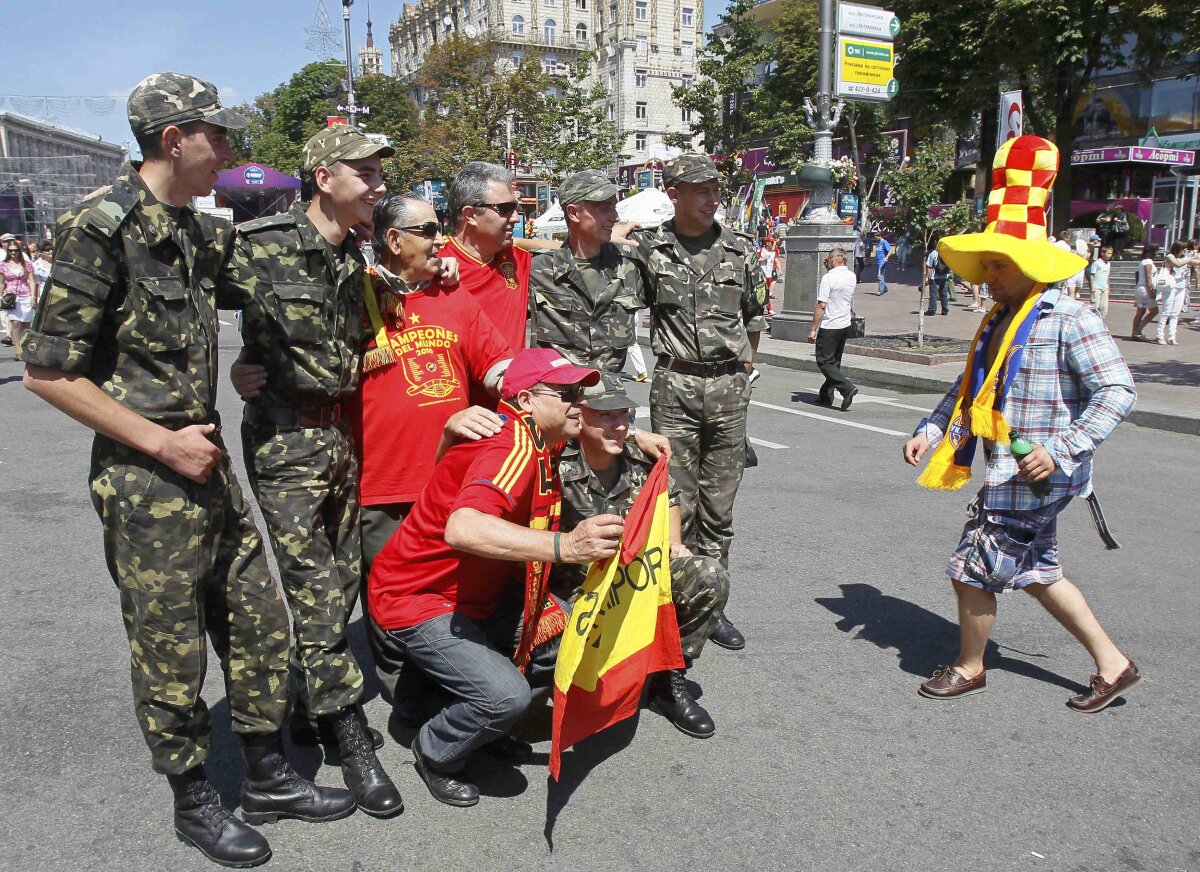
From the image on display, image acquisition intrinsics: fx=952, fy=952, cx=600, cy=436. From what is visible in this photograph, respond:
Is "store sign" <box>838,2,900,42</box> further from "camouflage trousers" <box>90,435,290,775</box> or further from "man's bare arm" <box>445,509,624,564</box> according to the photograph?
"camouflage trousers" <box>90,435,290,775</box>

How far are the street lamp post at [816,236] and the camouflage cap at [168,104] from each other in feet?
46.6

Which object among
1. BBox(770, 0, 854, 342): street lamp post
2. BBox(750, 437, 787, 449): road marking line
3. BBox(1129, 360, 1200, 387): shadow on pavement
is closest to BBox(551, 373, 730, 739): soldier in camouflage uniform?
BBox(750, 437, 787, 449): road marking line

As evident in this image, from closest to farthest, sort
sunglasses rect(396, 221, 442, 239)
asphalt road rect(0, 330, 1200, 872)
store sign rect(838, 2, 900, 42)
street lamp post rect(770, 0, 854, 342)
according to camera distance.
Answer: asphalt road rect(0, 330, 1200, 872), sunglasses rect(396, 221, 442, 239), street lamp post rect(770, 0, 854, 342), store sign rect(838, 2, 900, 42)

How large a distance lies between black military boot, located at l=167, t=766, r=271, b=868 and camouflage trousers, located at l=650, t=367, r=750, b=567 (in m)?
2.28

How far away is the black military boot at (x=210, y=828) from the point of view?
9.10 ft

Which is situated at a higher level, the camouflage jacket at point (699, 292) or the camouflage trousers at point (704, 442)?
the camouflage jacket at point (699, 292)

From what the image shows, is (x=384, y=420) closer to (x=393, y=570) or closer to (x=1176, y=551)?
(x=393, y=570)

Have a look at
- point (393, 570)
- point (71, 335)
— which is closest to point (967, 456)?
point (393, 570)

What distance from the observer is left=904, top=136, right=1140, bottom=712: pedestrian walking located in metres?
3.46

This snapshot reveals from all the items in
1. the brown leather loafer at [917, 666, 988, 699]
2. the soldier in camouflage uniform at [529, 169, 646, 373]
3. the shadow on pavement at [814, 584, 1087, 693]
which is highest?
the soldier in camouflage uniform at [529, 169, 646, 373]

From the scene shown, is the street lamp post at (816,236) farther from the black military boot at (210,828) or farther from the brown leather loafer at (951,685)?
the black military boot at (210,828)

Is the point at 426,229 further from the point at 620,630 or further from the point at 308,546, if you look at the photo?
the point at 620,630

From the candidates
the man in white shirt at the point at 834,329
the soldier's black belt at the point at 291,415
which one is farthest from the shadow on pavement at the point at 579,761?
Answer: the man in white shirt at the point at 834,329

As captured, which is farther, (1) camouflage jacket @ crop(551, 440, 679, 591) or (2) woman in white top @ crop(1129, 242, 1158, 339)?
(2) woman in white top @ crop(1129, 242, 1158, 339)
